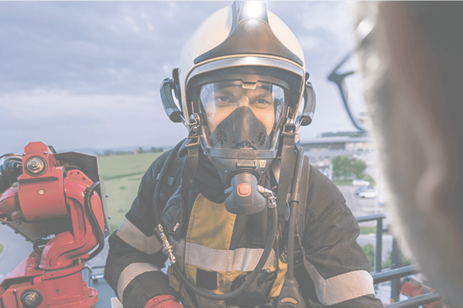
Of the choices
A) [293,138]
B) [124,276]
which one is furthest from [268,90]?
[124,276]

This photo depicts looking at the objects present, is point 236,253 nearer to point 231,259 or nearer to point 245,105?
point 231,259

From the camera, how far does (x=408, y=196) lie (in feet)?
2.83

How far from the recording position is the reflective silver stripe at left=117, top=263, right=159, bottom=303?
116 cm

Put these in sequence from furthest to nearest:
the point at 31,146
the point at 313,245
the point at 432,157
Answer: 1. the point at 313,245
2. the point at 31,146
3. the point at 432,157

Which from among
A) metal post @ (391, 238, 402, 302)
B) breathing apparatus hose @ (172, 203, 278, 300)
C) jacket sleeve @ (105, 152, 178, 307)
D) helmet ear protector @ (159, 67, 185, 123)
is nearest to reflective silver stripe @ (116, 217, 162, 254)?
jacket sleeve @ (105, 152, 178, 307)

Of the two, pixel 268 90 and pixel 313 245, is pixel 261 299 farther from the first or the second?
pixel 268 90

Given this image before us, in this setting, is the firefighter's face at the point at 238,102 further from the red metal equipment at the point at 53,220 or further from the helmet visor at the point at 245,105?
the red metal equipment at the point at 53,220

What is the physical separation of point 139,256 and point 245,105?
92 centimetres

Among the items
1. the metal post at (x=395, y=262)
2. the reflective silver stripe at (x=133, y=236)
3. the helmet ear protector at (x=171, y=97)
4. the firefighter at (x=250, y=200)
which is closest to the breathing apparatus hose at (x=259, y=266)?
the firefighter at (x=250, y=200)

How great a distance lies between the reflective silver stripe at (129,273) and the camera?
45.6 inches

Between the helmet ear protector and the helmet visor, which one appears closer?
the helmet visor

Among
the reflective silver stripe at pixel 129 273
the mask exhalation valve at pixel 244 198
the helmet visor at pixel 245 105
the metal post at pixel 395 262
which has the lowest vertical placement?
the metal post at pixel 395 262

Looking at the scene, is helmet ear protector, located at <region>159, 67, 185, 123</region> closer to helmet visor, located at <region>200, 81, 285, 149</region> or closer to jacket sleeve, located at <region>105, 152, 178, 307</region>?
helmet visor, located at <region>200, 81, 285, 149</region>

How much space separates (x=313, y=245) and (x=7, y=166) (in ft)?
4.14
